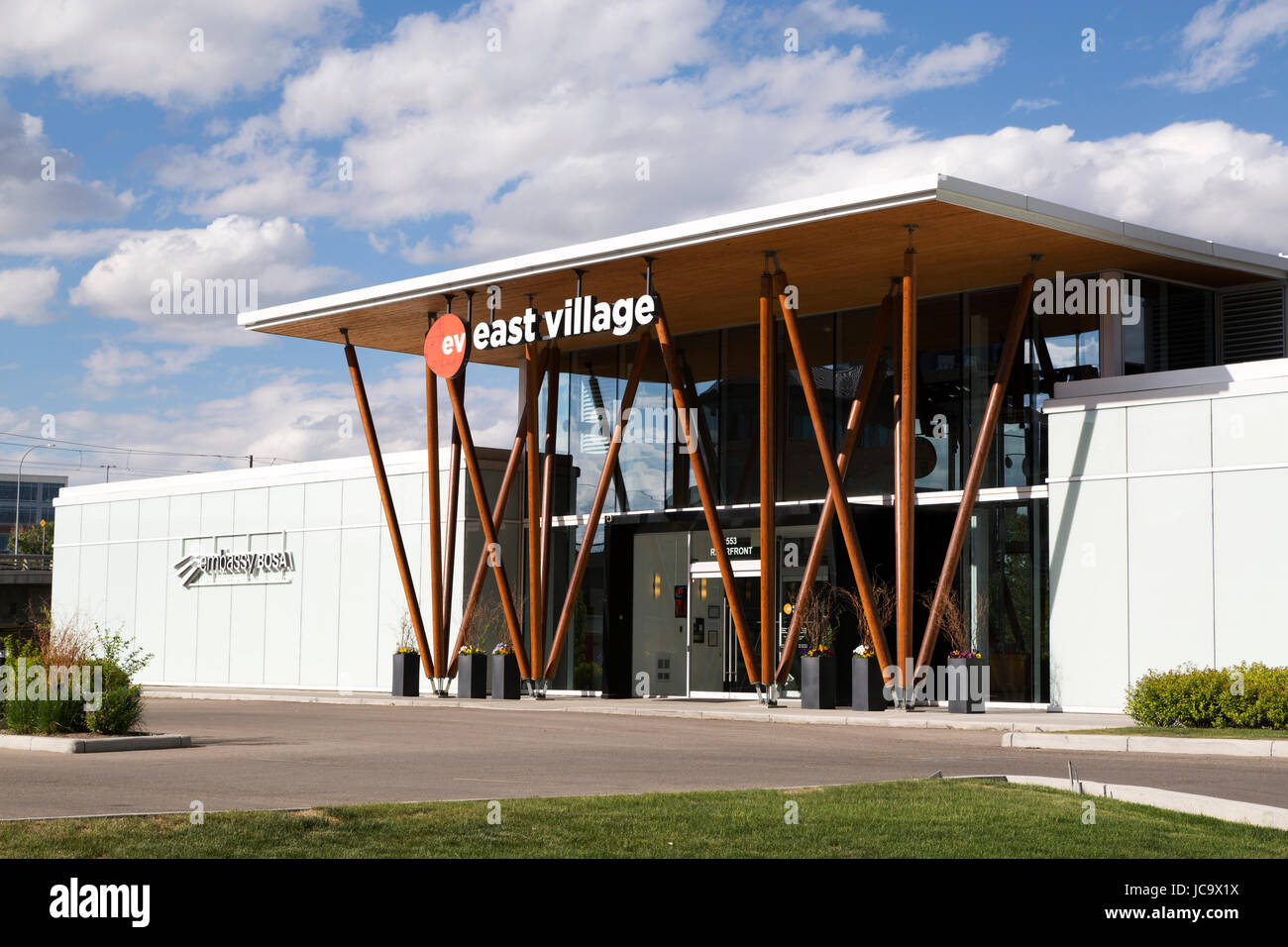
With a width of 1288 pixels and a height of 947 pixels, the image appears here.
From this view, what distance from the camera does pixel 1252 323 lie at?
28.2m

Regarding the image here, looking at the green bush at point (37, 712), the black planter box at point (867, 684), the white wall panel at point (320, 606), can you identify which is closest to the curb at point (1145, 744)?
the black planter box at point (867, 684)

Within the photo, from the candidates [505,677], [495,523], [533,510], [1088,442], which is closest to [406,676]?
[505,677]

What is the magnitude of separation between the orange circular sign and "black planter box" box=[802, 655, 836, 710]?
9607 mm

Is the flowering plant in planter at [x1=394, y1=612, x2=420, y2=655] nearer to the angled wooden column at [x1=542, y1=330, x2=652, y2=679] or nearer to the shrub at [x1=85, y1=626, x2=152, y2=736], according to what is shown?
the angled wooden column at [x1=542, y1=330, x2=652, y2=679]

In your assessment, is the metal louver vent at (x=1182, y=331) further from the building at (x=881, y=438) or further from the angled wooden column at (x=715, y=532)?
the angled wooden column at (x=715, y=532)

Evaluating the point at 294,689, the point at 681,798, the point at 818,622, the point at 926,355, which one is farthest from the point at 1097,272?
the point at 294,689

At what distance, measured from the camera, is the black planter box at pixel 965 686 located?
24969 mm

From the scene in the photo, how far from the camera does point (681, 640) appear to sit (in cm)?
3247

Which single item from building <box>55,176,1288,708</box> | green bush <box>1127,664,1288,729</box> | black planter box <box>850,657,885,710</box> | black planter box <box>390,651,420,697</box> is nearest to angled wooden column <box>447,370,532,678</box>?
building <box>55,176,1288,708</box>

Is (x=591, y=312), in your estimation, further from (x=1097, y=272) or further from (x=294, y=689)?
(x=294, y=689)

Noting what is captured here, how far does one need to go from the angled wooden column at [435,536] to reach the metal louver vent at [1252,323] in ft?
52.6

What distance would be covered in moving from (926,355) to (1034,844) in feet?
67.8

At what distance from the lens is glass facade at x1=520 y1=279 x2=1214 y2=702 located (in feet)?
88.8
